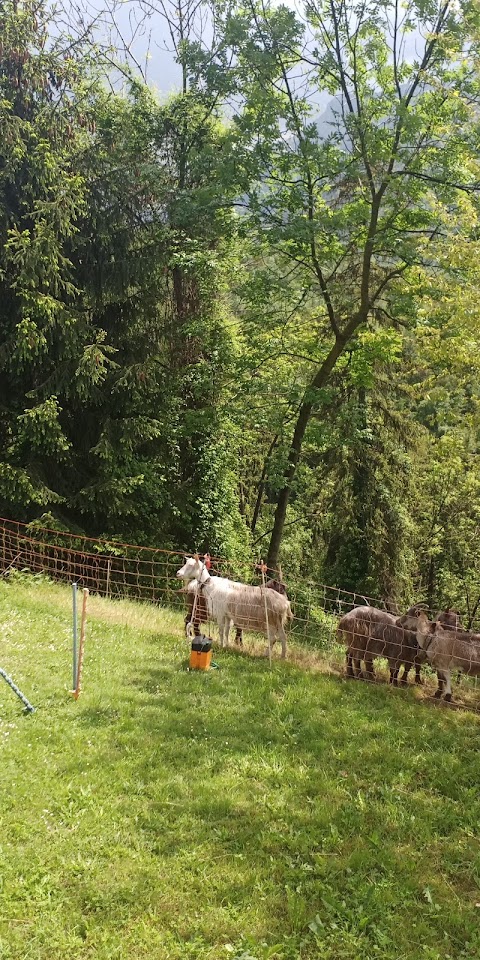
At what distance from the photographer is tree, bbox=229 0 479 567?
34.7 ft

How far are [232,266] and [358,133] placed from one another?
13.9 ft

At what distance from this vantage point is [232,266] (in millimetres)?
14258

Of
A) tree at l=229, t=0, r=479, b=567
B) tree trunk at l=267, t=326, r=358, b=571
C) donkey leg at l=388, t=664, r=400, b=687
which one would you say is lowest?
donkey leg at l=388, t=664, r=400, b=687

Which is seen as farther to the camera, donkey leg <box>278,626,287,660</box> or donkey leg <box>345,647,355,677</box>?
donkey leg <box>278,626,287,660</box>

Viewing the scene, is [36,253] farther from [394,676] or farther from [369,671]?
[394,676]

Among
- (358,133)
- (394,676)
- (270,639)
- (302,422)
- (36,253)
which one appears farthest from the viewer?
(302,422)

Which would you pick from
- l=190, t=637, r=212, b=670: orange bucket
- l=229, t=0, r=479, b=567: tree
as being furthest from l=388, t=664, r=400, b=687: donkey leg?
l=229, t=0, r=479, b=567: tree

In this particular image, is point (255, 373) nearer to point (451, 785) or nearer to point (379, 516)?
point (379, 516)

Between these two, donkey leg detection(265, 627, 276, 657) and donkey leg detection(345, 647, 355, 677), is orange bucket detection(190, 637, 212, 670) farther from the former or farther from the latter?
donkey leg detection(345, 647, 355, 677)

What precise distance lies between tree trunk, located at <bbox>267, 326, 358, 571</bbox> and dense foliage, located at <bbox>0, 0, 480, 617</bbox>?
63 millimetres

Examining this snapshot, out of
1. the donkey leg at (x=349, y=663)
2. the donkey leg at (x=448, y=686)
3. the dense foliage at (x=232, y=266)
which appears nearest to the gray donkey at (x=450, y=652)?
the donkey leg at (x=448, y=686)

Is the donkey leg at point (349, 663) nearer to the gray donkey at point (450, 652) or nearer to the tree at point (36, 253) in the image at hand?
the gray donkey at point (450, 652)

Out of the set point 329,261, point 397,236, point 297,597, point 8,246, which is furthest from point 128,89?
point 297,597

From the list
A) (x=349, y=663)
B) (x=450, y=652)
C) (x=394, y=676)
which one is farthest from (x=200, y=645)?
(x=450, y=652)
